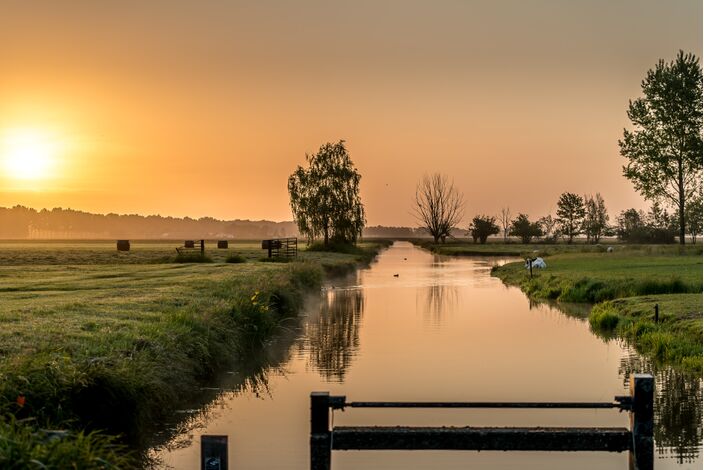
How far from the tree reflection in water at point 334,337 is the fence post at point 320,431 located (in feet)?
30.6

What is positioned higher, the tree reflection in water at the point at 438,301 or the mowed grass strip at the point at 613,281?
the mowed grass strip at the point at 613,281

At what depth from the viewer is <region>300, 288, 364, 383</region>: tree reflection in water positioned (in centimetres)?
1978

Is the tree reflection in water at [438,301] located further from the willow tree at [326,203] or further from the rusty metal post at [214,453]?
the willow tree at [326,203]

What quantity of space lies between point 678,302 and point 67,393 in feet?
67.4

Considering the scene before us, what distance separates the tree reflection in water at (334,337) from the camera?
19.8 meters

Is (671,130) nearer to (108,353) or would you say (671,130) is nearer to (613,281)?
(613,281)

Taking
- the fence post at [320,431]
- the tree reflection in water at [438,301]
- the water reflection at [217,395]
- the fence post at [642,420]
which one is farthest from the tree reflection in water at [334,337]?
the fence post at [642,420]

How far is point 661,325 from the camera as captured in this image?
22625 mm

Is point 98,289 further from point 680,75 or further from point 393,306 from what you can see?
point 680,75

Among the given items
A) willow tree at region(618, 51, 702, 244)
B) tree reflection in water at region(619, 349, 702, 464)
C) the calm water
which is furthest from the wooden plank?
willow tree at region(618, 51, 702, 244)

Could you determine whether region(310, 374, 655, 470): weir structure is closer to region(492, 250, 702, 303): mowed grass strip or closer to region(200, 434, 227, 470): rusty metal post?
region(200, 434, 227, 470): rusty metal post

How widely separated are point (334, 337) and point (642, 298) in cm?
1173

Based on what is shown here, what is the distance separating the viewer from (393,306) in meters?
35.9

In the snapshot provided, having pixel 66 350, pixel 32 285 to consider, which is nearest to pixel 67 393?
pixel 66 350
